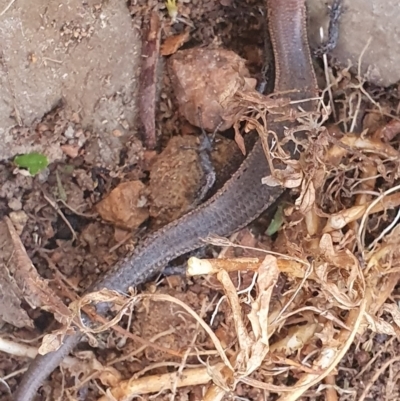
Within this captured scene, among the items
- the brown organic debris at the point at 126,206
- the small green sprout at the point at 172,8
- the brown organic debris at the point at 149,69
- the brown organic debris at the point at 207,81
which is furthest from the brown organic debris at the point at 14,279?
the small green sprout at the point at 172,8

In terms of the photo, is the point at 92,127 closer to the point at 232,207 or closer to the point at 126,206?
the point at 126,206

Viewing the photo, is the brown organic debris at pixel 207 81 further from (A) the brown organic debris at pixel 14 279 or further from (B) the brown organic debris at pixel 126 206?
(A) the brown organic debris at pixel 14 279

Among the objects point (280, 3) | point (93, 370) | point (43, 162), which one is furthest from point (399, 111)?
point (93, 370)

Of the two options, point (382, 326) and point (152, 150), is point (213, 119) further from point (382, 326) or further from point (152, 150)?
point (382, 326)

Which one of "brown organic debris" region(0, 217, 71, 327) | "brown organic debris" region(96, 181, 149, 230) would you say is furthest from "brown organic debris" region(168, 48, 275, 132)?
"brown organic debris" region(0, 217, 71, 327)

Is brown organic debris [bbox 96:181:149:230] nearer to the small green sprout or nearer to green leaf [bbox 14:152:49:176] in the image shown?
green leaf [bbox 14:152:49:176]

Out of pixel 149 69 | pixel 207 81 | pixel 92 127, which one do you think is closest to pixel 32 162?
pixel 92 127

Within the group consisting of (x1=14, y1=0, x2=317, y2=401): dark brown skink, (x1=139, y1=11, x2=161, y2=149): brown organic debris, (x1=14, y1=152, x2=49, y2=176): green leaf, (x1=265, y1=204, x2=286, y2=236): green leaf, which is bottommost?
(x1=265, y1=204, x2=286, y2=236): green leaf

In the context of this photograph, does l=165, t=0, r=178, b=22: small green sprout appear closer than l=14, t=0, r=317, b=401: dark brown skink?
No
